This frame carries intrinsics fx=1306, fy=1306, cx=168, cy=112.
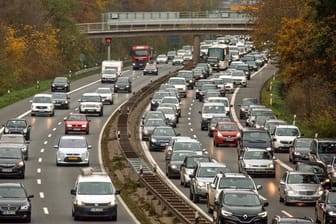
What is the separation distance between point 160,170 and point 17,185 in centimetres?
1803

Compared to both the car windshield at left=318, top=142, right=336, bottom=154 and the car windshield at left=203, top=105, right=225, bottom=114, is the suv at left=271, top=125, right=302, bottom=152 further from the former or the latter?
the car windshield at left=203, top=105, right=225, bottom=114

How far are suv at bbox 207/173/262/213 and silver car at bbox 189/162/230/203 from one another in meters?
2.44

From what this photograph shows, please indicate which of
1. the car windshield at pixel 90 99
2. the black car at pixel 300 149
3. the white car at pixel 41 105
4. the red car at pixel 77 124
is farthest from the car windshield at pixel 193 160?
the car windshield at pixel 90 99

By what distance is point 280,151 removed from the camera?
236ft

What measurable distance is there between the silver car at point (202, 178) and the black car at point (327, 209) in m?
6.14

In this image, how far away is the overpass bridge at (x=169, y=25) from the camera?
15900 centimetres

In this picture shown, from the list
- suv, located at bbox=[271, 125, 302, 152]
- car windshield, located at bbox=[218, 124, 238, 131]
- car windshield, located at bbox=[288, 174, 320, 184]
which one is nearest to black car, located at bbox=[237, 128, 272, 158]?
suv, located at bbox=[271, 125, 302, 152]

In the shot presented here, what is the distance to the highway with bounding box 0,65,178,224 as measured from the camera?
4741 centimetres

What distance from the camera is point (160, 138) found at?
71.2m

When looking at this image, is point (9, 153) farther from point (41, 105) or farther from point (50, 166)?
point (41, 105)

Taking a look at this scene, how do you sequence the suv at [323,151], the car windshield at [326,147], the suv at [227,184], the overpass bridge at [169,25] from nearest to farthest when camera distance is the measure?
1. the suv at [227,184]
2. the suv at [323,151]
3. the car windshield at [326,147]
4. the overpass bridge at [169,25]

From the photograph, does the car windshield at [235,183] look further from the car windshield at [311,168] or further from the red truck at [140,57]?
the red truck at [140,57]

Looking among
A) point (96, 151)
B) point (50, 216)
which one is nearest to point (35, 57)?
point (96, 151)

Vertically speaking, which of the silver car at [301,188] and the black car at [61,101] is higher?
the silver car at [301,188]
